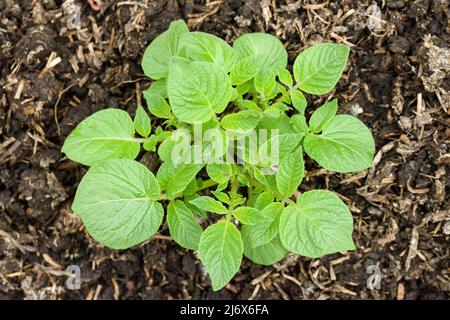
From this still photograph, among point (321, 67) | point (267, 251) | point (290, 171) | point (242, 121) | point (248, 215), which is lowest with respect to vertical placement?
point (267, 251)

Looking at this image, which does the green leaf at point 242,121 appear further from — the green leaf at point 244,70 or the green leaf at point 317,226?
the green leaf at point 317,226

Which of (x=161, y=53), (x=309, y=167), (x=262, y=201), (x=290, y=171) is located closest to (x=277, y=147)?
(x=290, y=171)

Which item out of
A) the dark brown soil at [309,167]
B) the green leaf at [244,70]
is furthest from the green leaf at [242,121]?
the dark brown soil at [309,167]

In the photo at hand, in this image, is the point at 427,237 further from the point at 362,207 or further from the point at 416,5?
the point at 416,5

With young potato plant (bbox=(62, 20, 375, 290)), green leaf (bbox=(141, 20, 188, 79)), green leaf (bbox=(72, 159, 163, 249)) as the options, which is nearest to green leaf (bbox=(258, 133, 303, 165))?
young potato plant (bbox=(62, 20, 375, 290))

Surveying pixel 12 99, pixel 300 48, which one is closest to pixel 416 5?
pixel 300 48

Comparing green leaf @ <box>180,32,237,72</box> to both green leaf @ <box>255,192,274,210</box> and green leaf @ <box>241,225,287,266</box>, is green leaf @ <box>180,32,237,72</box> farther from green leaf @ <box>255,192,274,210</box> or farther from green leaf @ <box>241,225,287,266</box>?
green leaf @ <box>241,225,287,266</box>

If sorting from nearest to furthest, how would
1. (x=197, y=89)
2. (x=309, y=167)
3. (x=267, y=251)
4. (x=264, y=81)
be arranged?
(x=197, y=89) < (x=264, y=81) < (x=267, y=251) < (x=309, y=167)

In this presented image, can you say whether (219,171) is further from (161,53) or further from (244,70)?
(161,53)
